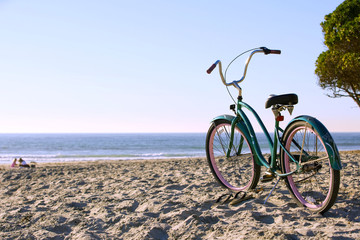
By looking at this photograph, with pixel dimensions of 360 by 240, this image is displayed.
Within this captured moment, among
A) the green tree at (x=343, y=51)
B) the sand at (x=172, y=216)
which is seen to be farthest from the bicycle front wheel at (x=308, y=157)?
the green tree at (x=343, y=51)

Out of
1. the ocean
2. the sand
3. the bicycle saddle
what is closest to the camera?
the sand

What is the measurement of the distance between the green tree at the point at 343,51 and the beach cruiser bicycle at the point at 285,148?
37.6ft

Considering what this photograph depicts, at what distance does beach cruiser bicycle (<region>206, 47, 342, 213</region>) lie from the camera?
2.97 m

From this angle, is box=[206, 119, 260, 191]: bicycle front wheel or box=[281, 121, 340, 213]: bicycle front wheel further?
box=[206, 119, 260, 191]: bicycle front wheel

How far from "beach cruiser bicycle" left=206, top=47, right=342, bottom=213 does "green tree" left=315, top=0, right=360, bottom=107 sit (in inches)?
451

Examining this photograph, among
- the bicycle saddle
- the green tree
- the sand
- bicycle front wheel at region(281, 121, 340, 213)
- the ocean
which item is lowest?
the ocean

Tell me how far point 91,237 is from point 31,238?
2.05 ft

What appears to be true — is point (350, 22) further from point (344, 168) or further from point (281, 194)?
point (281, 194)

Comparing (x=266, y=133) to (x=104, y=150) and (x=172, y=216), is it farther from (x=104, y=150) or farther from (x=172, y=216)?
(x=104, y=150)

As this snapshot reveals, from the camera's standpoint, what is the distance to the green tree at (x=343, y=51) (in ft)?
45.1

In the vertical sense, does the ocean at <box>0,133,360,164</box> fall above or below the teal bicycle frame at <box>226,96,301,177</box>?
below

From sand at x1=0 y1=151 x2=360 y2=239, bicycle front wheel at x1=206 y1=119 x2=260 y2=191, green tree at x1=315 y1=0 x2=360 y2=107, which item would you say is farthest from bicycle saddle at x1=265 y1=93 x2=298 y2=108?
green tree at x1=315 y1=0 x2=360 y2=107

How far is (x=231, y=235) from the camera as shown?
268 centimetres

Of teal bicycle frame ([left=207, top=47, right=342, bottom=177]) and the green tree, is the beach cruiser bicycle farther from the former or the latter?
the green tree
